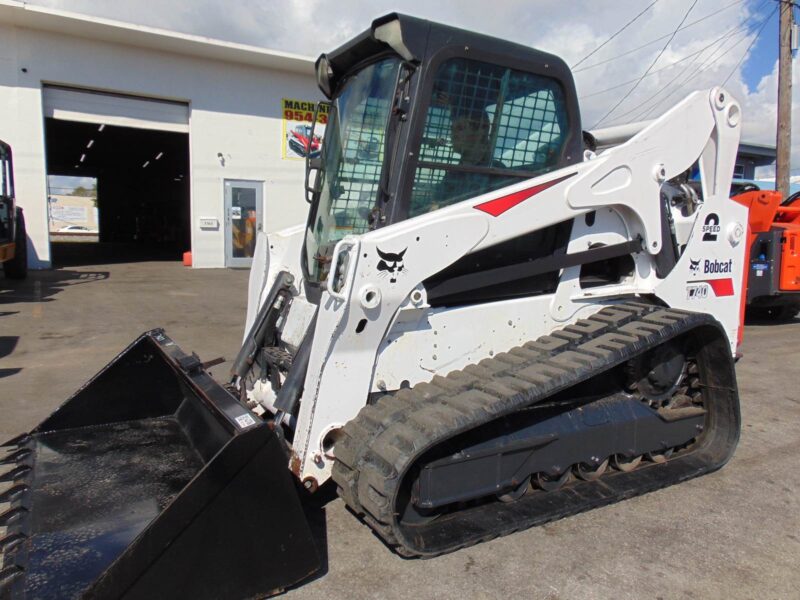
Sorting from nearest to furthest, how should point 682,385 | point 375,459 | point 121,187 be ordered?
point 375,459, point 682,385, point 121,187

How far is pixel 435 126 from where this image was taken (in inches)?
130

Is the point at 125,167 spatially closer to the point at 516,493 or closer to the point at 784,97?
the point at 784,97

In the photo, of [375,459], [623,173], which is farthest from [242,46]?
[375,459]

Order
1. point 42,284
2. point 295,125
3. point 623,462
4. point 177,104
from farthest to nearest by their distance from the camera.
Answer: point 295,125, point 177,104, point 42,284, point 623,462

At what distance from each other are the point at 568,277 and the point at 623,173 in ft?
2.23

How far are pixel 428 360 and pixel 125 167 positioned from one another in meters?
36.8

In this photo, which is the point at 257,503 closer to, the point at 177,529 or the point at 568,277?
the point at 177,529

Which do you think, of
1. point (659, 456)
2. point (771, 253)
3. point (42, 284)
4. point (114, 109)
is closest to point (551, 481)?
point (659, 456)

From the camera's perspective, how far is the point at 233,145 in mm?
17000

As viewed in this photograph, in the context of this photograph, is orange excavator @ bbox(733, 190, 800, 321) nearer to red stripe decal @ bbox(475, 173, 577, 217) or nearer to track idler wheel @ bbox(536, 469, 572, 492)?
red stripe decal @ bbox(475, 173, 577, 217)

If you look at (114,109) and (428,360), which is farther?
Answer: (114,109)

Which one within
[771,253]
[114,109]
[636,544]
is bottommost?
[636,544]

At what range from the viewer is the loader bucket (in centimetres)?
224

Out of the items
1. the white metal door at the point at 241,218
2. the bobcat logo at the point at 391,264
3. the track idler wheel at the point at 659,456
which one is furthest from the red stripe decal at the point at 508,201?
the white metal door at the point at 241,218
